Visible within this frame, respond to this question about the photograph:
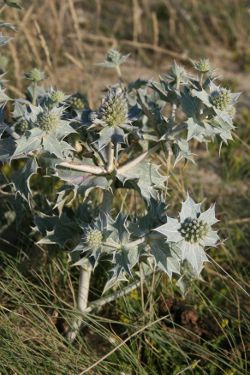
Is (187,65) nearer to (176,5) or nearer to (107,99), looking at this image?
(176,5)

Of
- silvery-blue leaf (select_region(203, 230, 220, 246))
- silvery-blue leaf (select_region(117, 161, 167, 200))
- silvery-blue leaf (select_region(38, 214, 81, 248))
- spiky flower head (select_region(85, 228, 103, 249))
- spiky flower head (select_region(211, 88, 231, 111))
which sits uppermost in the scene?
spiky flower head (select_region(211, 88, 231, 111))

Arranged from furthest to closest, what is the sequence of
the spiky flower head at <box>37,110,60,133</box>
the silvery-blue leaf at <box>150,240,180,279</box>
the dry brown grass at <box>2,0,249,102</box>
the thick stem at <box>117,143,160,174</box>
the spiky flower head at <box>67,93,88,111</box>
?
the dry brown grass at <box>2,0,249,102</box> → the spiky flower head at <box>67,93,88,111</box> → the thick stem at <box>117,143,160,174</box> → the silvery-blue leaf at <box>150,240,180,279</box> → the spiky flower head at <box>37,110,60,133</box>

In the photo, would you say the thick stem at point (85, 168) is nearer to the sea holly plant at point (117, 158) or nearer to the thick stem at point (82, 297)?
the sea holly plant at point (117, 158)

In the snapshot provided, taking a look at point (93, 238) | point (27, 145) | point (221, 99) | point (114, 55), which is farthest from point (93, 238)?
point (114, 55)


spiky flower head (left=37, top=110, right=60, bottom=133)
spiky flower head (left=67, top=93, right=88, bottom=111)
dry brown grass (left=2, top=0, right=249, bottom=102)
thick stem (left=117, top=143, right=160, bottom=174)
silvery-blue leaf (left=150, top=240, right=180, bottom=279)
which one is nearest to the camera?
spiky flower head (left=37, top=110, right=60, bottom=133)

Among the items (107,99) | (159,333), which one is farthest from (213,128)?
(159,333)

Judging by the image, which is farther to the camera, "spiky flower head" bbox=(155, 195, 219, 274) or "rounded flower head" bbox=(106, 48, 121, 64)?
"rounded flower head" bbox=(106, 48, 121, 64)

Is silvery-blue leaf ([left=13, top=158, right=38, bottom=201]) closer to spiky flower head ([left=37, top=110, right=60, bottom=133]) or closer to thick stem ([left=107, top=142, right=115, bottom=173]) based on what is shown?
spiky flower head ([left=37, top=110, right=60, bottom=133])

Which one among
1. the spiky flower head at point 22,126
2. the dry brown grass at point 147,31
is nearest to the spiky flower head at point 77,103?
the spiky flower head at point 22,126

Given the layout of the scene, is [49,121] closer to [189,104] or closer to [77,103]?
[77,103]

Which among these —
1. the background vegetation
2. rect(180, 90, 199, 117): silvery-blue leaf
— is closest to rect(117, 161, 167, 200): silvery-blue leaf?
the background vegetation
